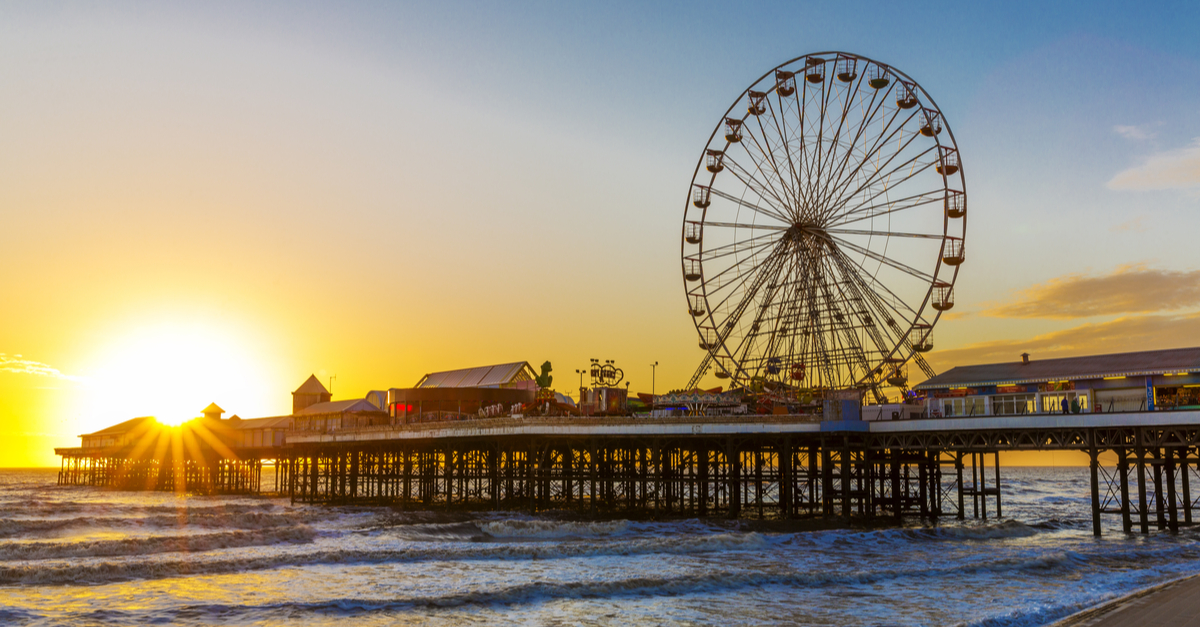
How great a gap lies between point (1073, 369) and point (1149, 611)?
86.7 feet

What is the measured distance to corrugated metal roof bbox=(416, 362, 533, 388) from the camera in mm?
66875

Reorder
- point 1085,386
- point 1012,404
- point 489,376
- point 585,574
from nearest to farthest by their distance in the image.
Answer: point 585,574
point 1012,404
point 1085,386
point 489,376

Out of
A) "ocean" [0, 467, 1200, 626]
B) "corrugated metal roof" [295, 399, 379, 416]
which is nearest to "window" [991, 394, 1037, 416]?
"ocean" [0, 467, 1200, 626]

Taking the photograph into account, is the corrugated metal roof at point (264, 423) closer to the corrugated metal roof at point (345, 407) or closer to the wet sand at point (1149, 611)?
the corrugated metal roof at point (345, 407)

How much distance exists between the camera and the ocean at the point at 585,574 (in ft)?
69.4

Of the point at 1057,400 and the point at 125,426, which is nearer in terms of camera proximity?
the point at 1057,400

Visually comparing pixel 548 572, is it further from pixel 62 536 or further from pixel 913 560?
pixel 62 536

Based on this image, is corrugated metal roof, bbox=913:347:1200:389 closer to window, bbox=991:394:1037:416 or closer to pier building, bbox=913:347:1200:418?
pier building, bbox=913:347:1200:418

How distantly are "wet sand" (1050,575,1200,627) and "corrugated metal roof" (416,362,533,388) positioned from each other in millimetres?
50490

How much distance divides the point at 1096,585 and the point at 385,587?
18.8 m

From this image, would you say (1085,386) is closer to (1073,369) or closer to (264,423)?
(1073,369)

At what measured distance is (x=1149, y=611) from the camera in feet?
56.5

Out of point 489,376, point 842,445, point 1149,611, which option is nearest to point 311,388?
point 489,376

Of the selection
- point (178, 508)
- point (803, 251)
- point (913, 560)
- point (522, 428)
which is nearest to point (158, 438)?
point (178, 508)
